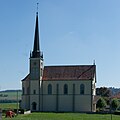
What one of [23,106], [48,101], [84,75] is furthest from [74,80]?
[23,106]

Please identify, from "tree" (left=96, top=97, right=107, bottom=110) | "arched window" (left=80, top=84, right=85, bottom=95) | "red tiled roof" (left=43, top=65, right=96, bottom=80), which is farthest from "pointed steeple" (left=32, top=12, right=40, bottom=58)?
"tree" (left=96, top=97, right=107, bottom=110)

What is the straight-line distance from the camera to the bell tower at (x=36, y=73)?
3145 inches

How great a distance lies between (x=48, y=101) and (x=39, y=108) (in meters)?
2.51

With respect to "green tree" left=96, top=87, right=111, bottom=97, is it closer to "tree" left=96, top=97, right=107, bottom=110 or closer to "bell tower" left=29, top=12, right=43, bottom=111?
"tree" left=96, top=97, right=107, bottom=110

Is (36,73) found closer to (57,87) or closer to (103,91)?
(57,87)

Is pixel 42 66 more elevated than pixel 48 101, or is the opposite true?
pixel 42 66

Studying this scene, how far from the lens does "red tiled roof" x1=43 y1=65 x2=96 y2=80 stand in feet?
261

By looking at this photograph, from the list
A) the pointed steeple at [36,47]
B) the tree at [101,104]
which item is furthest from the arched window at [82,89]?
the pointed steeple at [36,47]

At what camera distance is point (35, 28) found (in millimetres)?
81938

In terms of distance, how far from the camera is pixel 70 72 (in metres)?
81.4

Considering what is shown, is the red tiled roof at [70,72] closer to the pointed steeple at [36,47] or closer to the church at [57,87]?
the church at [57,87]

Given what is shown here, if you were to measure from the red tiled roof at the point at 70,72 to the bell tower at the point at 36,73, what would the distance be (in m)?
2.06

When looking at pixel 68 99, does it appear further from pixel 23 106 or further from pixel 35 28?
pixel 35 28

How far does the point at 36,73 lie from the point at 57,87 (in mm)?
5602
